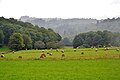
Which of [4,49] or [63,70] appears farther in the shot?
[4,49]

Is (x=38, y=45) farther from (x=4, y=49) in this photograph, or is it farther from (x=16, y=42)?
(x=4, y=49)

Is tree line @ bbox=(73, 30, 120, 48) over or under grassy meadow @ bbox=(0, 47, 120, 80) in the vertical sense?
over

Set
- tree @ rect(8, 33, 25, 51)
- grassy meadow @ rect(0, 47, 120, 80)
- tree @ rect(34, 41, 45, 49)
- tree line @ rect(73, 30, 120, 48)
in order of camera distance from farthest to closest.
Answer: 1. tree line @ rect(73, 30, 120, 48)
2. tree @ rect(34, 41, 45, 49)
3. tree @ rect(8, 33, 25, 51)
4. grassy meadow @ rect(0, 47, 120, 80)

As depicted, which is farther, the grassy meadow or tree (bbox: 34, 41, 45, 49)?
tree (bbox: 34, 41, 45, 49)

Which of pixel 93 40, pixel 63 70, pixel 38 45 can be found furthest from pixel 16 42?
pixel 63 70

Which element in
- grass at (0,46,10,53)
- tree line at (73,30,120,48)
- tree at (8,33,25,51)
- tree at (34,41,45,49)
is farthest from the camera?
tree line at (73,30,120,48)

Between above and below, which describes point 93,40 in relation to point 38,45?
above

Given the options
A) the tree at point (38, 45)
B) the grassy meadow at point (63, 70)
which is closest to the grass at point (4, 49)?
the tree at point (38, 45)

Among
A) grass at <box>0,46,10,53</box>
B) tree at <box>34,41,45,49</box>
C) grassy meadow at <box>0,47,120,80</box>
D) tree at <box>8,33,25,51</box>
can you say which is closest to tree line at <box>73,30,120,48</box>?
tree at <box>34,41,45,49</box>

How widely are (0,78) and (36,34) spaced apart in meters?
125

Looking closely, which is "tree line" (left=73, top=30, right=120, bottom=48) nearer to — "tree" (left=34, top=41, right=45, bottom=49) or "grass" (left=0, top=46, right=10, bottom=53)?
"tree" (left=34, top=41, right=45, bottom=49)

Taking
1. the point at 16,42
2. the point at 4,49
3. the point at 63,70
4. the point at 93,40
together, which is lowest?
the point at 63,70

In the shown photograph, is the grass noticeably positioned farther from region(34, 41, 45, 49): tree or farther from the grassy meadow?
the grassy meadow

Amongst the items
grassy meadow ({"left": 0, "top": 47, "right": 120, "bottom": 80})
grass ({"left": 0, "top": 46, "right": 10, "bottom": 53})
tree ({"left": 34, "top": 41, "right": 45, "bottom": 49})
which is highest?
tree ({"left": 34, "top": 41, "right": 45, "bottom": 49})
